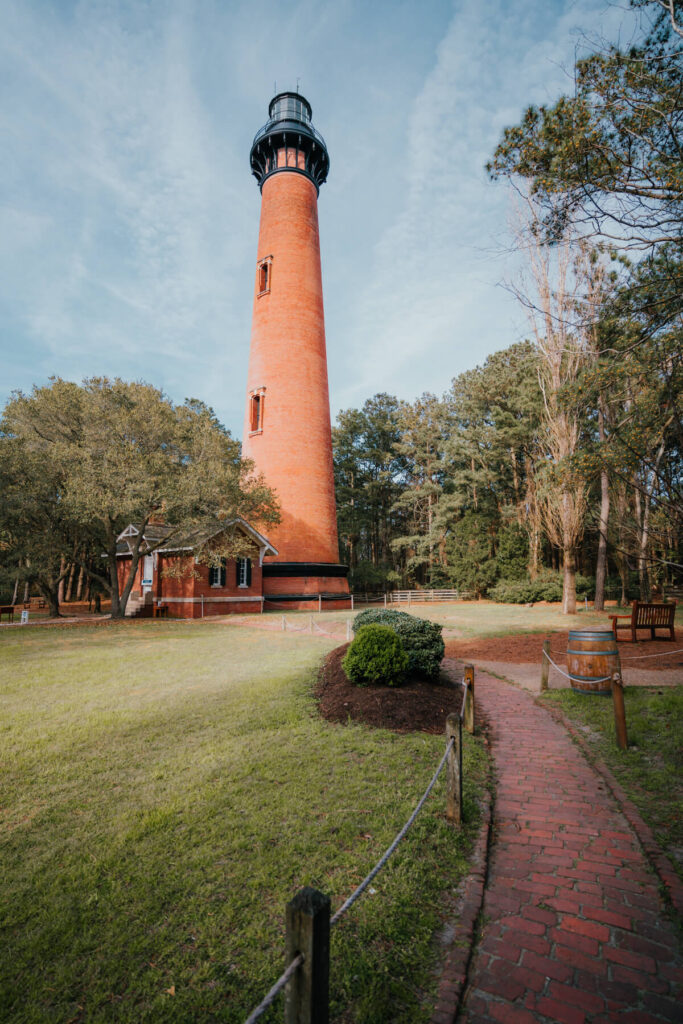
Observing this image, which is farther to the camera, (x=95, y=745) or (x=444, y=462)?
(x=444, y=462)

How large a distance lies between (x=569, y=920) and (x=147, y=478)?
17044 mm

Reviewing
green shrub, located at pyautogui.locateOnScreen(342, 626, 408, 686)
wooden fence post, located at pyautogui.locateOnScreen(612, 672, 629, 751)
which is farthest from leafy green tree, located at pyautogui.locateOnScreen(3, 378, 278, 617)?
wooden fence post, located at pyautogui.locateOnScreen(612, 672, 629, 751)

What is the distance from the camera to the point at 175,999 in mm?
2246

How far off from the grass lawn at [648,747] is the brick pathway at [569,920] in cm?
25

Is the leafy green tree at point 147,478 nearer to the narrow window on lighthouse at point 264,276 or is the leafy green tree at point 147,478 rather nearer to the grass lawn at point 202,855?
the narrow window on lighthouse at point 264,276

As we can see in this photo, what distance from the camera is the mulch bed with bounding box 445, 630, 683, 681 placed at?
9562mm

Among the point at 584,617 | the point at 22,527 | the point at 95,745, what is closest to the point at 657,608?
the point at 584,617

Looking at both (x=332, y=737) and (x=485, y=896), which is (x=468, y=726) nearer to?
(x=332, y=737)

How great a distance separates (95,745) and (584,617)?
1843 cm

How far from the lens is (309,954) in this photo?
143 centimetres

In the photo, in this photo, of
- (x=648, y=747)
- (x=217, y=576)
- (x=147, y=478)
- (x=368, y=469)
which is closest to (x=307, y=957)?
(x=648, y=747)

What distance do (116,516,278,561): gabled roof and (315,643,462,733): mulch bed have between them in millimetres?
12669

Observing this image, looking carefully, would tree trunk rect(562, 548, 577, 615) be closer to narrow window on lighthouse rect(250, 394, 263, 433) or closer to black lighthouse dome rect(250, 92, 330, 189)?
narrow window on lighthouse rect(250, 394, 263, 433)

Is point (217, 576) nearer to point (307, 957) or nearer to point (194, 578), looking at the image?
point (194, 578)
